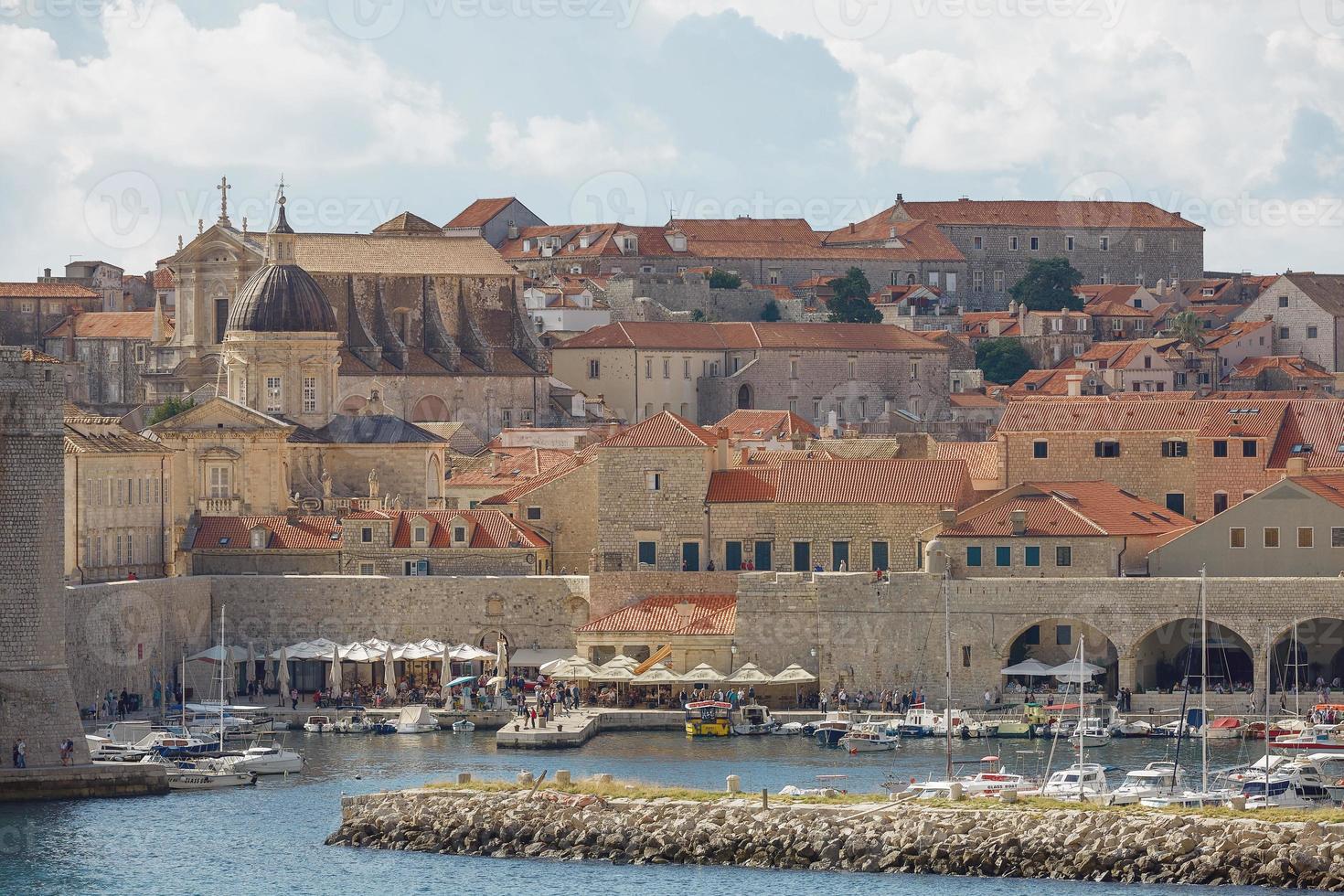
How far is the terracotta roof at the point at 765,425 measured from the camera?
313 feet

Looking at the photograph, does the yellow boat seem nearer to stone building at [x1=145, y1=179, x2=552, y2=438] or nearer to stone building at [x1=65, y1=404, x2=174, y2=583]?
stone building at [x1=65, y1=404, x2=174, y2=583]

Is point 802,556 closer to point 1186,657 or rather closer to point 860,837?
point 1186,657

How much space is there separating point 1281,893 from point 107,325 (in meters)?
80.4

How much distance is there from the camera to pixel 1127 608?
218 feet

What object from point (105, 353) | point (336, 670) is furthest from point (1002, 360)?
point (336, 670)

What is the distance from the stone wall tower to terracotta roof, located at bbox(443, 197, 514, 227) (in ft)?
287

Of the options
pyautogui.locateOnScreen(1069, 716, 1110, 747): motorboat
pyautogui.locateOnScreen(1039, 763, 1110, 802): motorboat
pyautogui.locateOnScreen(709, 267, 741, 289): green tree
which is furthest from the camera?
pyautogui.locateOnScreen(709, 267, 741, 289): green tree

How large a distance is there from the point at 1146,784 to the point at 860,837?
813 centimetres

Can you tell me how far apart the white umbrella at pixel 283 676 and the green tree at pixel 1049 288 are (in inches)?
2831

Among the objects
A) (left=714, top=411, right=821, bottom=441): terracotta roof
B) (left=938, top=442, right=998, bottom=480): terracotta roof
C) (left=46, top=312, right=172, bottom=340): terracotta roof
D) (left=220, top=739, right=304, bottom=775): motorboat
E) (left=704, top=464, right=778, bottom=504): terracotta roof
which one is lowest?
(left=220, top=739, right=304, bottom=775): motorboat

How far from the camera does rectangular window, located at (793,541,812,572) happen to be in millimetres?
71188

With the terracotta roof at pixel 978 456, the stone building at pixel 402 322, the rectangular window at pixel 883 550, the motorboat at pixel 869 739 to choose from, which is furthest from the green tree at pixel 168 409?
the motorboat at pixel 869 739

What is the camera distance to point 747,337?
370ft

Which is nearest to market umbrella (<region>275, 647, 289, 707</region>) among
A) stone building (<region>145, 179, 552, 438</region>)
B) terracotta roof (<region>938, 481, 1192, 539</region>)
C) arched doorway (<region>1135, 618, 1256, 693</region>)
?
terracotta roof (<region>938, 481, 1192, 539</region>)
